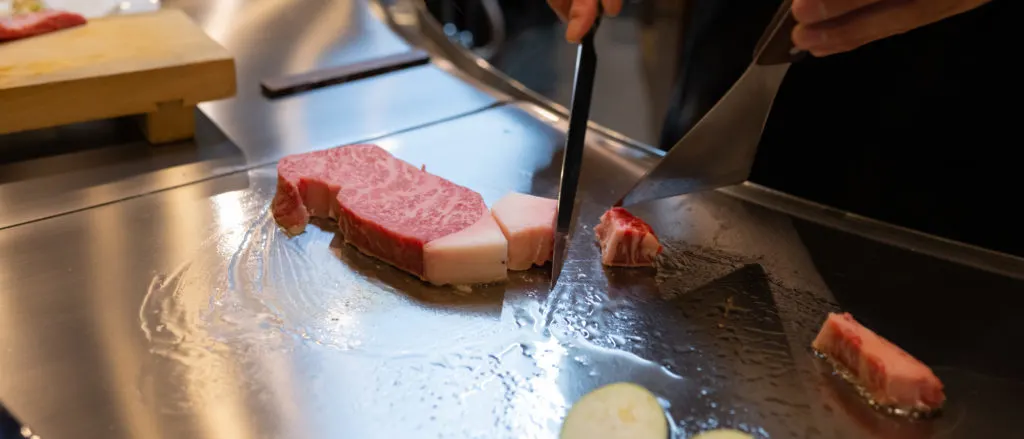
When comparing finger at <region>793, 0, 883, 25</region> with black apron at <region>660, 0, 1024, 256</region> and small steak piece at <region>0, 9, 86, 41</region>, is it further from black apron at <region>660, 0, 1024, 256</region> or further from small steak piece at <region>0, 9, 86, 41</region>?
small steak piece at <region>0, 9, 86, 41</region>

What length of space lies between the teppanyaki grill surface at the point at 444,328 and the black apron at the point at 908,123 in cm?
35

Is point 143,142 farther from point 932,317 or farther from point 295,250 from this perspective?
point 932,317

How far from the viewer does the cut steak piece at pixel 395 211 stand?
1.37 meters

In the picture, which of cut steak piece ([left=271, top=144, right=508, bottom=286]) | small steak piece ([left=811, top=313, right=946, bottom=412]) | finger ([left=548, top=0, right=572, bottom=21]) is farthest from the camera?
finger ([left=548, top=0, right=572, bottom=21])

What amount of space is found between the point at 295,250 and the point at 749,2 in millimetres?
1180

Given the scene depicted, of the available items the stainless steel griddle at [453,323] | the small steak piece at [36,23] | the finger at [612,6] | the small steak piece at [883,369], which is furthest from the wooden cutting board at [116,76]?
the small steak piece at [883,369]

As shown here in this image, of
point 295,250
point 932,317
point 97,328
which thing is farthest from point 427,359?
point 932,317

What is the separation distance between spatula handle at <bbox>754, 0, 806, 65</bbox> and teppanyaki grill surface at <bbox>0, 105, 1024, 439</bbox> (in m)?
0.36

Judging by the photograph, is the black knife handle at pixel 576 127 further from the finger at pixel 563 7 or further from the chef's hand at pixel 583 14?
the finger at pixel 563 7

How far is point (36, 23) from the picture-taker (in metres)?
1.74

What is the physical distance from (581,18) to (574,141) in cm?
22

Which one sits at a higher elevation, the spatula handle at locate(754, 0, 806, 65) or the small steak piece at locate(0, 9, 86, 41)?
the spatula handle at locate(754, 0, 806, 65)

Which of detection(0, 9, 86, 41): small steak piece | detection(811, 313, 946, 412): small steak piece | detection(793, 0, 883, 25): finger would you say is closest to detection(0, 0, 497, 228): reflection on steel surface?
detection(0, 9, 86, 41): small steak piece

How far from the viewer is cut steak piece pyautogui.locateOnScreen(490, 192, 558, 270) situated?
1.40 metres
